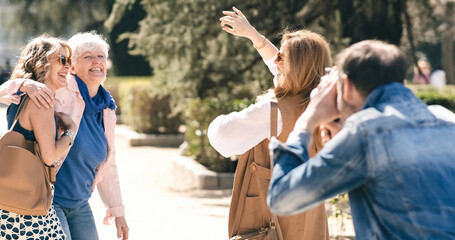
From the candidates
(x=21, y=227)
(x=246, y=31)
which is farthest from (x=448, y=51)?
(x=21, y=227)

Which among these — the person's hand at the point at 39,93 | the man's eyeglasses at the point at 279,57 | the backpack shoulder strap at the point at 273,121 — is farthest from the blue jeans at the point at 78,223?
the man's eyeglasses at the point at 279,57

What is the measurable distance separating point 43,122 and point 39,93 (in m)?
0.14

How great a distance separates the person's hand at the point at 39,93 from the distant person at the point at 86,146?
0.01m

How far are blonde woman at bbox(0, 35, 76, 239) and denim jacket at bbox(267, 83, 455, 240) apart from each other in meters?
1.49

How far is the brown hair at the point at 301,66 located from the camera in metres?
3.11

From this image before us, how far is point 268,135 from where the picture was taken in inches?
122

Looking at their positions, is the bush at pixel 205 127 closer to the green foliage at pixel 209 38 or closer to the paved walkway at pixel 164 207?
the green foliage at pixel 209 38

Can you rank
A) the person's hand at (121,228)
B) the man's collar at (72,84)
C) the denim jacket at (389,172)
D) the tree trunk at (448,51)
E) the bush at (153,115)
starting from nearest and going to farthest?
1. the denim jacket at (389,172)
2. the man's collar at (72,84)
3. the person's hand at (121,228)
4. the bush at (153,115)
5. the tree trunk at (448,51)

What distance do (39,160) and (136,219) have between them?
14.6 feet

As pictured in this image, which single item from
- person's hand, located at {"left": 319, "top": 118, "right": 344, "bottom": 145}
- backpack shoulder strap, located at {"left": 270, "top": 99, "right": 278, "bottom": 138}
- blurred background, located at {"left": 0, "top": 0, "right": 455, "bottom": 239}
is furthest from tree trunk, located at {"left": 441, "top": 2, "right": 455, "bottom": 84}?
person's hand, located at {"left": 319, "top": 118, "right": 344, "bottom": 145}

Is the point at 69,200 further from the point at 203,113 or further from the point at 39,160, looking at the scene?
the point at 203,113

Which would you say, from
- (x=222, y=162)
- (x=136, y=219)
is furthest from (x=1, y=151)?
(x=222, y=162)

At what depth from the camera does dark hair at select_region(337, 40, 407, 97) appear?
2.02 meters

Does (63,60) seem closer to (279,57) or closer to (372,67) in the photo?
(279,57)
